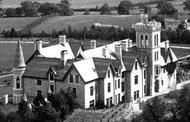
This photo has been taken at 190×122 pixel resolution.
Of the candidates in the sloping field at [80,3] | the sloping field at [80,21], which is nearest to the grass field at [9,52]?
the sloping field at [80,21]

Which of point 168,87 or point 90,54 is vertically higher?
point 90,54

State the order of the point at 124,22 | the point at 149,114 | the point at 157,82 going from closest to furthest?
the point at 149,114
the point at 157,82
the point at 124,22

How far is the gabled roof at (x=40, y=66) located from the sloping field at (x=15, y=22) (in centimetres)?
6075

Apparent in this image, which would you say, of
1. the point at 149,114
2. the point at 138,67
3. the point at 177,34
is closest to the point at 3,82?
the point at 138,67

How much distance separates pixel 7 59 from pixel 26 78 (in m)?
28.1

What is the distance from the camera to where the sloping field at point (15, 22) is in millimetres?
109213

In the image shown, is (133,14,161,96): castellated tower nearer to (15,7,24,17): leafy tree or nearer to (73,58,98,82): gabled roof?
(73,58,98,82): gabled roof

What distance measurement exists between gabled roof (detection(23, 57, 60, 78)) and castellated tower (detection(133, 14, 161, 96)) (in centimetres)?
837

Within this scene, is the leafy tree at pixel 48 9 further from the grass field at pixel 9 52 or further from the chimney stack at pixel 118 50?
the chimney stack at pixel 118 50

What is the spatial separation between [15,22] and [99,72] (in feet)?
229

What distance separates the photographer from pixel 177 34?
279ft

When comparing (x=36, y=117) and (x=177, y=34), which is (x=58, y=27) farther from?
A: (x=36, y=117)

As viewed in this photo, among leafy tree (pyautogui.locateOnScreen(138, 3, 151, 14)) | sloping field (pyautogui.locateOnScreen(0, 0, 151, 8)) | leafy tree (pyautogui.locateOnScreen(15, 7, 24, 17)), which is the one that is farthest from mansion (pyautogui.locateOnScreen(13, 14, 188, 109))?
sloping field (pyautogui.locateOnScreen(0, 0, 151, 8))

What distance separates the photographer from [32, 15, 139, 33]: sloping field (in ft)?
343
